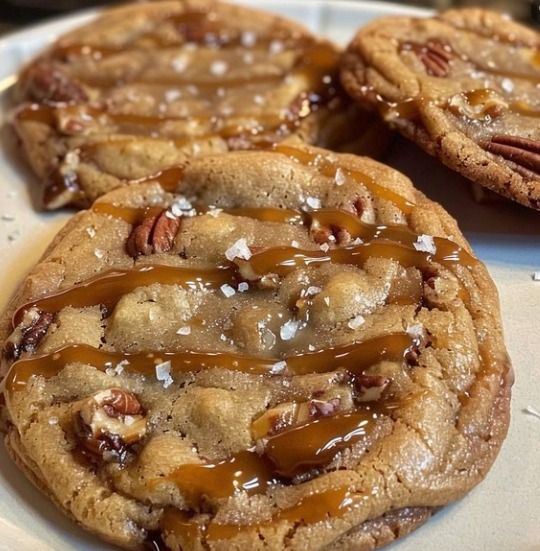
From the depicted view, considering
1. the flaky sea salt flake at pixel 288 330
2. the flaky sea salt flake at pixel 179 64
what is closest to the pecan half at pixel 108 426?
the flaky sea salt flake at pixel 288 330

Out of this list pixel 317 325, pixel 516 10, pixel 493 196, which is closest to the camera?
pixel 317 325

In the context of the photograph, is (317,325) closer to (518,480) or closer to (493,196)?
(518,480)

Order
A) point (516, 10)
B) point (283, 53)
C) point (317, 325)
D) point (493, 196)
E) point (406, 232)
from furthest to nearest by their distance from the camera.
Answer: point (516, 10), point (283, 53), point (493, 196), point (406, 232), point (317, 325)

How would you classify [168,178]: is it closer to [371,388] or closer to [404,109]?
[404,109]

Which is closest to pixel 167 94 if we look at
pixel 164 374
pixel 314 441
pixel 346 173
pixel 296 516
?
pixel 346 173

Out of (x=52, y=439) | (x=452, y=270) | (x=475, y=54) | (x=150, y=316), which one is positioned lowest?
(x=52, y=439)

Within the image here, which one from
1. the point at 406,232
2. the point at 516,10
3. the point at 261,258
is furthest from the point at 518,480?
the point at 516,10

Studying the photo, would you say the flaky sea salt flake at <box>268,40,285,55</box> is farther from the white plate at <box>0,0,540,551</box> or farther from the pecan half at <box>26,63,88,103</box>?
the pecan half at <box>26,63,88,103</box>

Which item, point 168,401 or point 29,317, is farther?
point 29,317

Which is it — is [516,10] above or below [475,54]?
below

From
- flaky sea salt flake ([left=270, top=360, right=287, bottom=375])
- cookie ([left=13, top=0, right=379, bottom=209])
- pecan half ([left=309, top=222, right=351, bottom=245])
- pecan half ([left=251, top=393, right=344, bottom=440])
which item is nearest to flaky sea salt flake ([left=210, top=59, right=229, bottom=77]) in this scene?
cookie ([left=13, top=0, right=379, bottom=209])
